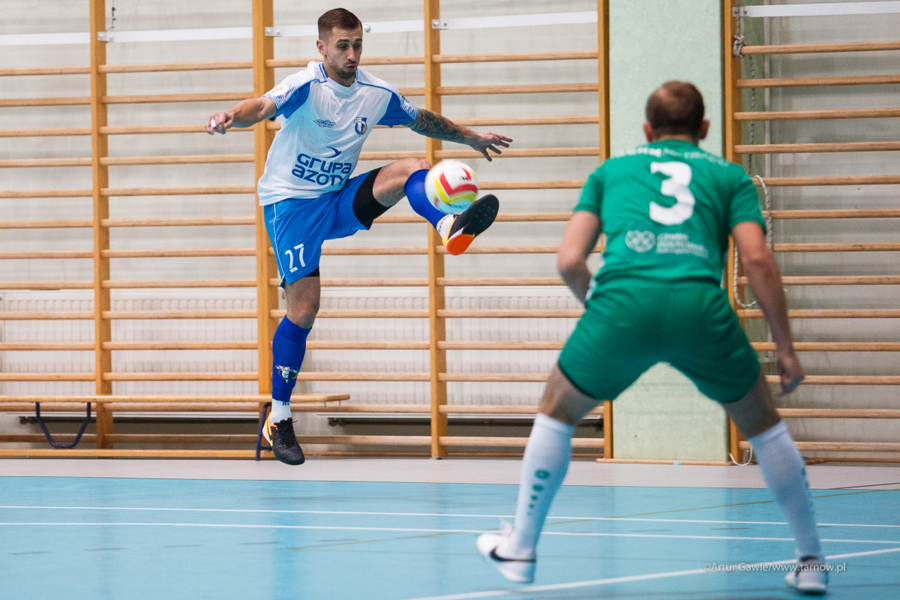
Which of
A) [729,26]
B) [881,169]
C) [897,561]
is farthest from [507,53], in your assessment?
[897,561]

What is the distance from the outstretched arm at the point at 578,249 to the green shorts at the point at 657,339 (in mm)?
60

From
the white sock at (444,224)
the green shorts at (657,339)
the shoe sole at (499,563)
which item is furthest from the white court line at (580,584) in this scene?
the white sock at (444,224)

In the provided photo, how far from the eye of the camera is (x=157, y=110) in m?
7.57

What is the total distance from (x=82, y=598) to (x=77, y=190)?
16.9 feet

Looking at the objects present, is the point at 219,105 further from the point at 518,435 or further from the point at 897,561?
the point at 897,561

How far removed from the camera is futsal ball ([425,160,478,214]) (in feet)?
14.2

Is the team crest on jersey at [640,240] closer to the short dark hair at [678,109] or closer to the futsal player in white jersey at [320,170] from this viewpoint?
the short dark hair at [678,109]

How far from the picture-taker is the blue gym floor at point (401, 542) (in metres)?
2.77

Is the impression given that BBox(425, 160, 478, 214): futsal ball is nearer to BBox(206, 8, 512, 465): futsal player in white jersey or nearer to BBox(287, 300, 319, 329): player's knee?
BBox(206, 8, 512, 465): futsal player in white jersey

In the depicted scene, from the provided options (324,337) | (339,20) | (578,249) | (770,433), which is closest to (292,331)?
(339,20)

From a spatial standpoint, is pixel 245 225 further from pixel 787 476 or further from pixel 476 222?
pixel 787 476

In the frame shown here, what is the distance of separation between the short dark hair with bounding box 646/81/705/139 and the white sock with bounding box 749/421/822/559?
2.39 feet

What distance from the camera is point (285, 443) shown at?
16.3ft

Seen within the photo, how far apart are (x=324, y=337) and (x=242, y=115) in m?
3.24
